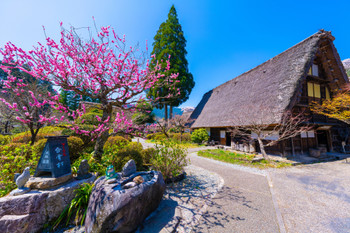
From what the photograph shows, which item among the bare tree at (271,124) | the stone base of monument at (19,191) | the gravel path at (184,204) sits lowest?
the gravel path at (184,204)

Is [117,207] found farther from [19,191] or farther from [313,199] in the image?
[313,199]

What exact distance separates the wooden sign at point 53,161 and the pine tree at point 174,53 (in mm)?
13316

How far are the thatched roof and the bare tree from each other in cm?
6

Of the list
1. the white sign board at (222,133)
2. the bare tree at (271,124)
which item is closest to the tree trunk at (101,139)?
the bare tree at (271,124)

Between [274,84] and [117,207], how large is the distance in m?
11.1

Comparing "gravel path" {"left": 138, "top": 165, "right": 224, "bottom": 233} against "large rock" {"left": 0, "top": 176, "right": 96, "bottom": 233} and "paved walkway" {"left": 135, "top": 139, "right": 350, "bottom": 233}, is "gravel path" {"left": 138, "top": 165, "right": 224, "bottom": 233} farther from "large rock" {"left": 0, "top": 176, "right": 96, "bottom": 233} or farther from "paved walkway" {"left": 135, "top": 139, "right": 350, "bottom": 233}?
"large rock" {"left": 0, "top": 176, "right": 96, "bottom": 233}

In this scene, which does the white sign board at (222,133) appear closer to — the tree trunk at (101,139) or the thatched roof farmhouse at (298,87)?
the thatched roof farmhouse at (298,87)

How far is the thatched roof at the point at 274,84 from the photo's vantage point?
24.3 feet

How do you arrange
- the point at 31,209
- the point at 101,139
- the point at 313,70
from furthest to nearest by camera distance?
the point at 313,70, the point at 101,139, the point at 31,209

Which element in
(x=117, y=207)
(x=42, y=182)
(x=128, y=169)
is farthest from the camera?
(x=128, y=169)

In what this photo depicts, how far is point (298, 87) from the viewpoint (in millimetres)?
7281

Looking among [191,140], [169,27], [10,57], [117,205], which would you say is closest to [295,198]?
[117,205]

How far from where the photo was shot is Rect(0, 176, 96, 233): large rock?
2297 mm

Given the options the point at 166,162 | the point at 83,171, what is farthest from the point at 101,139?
the point at 166,162
